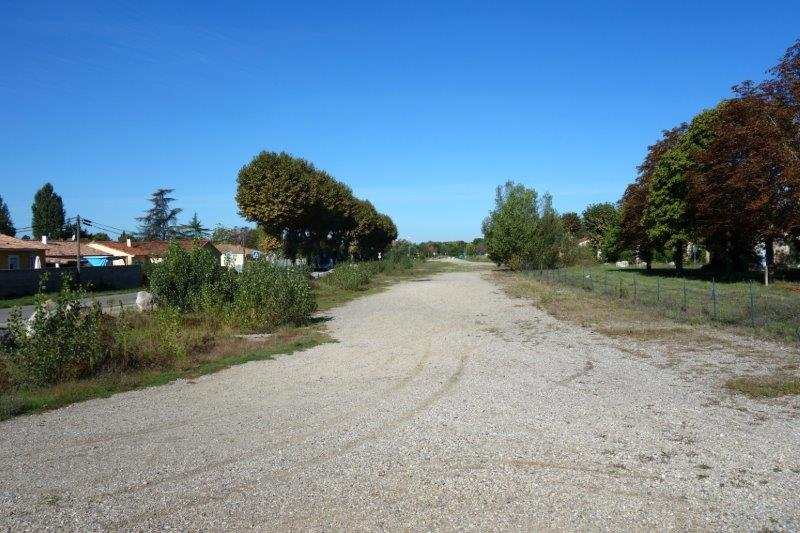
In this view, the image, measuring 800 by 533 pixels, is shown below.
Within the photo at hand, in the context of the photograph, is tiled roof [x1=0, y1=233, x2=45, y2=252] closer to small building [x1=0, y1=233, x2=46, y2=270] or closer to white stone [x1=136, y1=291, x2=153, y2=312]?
small building [x1=0, y1=233, x2=46, y2=270]

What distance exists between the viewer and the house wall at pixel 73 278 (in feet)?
96.9

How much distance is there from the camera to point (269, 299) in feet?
53.4

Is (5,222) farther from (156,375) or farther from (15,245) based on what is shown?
(156,375)

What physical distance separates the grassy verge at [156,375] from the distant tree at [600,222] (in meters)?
49.6

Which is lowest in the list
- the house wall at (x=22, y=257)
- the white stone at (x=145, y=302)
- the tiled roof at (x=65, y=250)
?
the white stone at (x=145, y=302)

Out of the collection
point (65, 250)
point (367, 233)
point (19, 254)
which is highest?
point (367, 233)

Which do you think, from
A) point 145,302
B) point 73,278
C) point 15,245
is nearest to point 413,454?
point 145,302

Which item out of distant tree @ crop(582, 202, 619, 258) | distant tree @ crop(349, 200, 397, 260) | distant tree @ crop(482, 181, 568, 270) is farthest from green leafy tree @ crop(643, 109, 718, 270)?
distant tree @ crop(349, 200, 397, 260)

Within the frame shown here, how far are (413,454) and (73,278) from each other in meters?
33.2

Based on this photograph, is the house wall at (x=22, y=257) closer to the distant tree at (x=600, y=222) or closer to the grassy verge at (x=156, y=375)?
the grassy verge at (x=156, y=375)

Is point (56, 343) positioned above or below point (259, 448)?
above

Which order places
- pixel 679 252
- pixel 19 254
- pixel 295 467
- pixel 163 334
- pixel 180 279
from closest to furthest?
1. pixel 295 467
2. pixel 163 334
3. pixel 180 279
4. pixel 679 252
5. pixel 19 254

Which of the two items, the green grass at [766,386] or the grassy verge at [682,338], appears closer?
the green grass at [766,386]

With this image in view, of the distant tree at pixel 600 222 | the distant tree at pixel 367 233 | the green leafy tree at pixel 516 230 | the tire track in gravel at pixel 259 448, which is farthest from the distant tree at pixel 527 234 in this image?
the tire track in gravel at pixel 259 448
